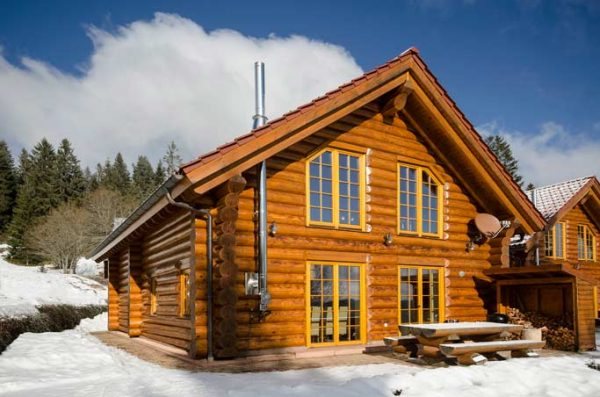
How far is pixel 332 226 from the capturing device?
9883mm

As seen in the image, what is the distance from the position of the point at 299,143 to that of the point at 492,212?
5837 millimetres

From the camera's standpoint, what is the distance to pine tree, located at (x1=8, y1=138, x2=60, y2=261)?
135 ft

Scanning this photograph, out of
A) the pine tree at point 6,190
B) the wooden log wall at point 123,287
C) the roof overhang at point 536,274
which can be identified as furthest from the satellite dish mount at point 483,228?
the pine tree at point 6,190

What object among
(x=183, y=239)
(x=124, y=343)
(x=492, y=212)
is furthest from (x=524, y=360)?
Answer: (x=124, y=343)

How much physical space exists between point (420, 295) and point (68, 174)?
5279 cm

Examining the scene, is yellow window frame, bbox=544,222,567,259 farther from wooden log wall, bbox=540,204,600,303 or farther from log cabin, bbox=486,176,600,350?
wooden log wall, bbox=540,204,600,303

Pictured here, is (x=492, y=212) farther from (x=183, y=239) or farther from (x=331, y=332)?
(x=183, y=239)

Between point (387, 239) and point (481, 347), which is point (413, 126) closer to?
point (387, 239)

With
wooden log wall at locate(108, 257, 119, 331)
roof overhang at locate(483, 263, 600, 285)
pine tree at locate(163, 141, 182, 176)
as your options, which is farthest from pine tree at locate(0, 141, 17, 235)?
roof overhang at locate(483, 263, 600, 285)

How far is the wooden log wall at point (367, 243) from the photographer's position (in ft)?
29.1

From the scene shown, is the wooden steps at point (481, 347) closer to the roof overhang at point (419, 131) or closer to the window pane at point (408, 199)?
the window pane at point (408, 199)

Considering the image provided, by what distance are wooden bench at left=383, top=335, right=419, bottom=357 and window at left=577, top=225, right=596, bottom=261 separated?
13191mm

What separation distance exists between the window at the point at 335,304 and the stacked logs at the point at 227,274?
1756 millimetres

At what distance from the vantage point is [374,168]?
10656 millimetres
